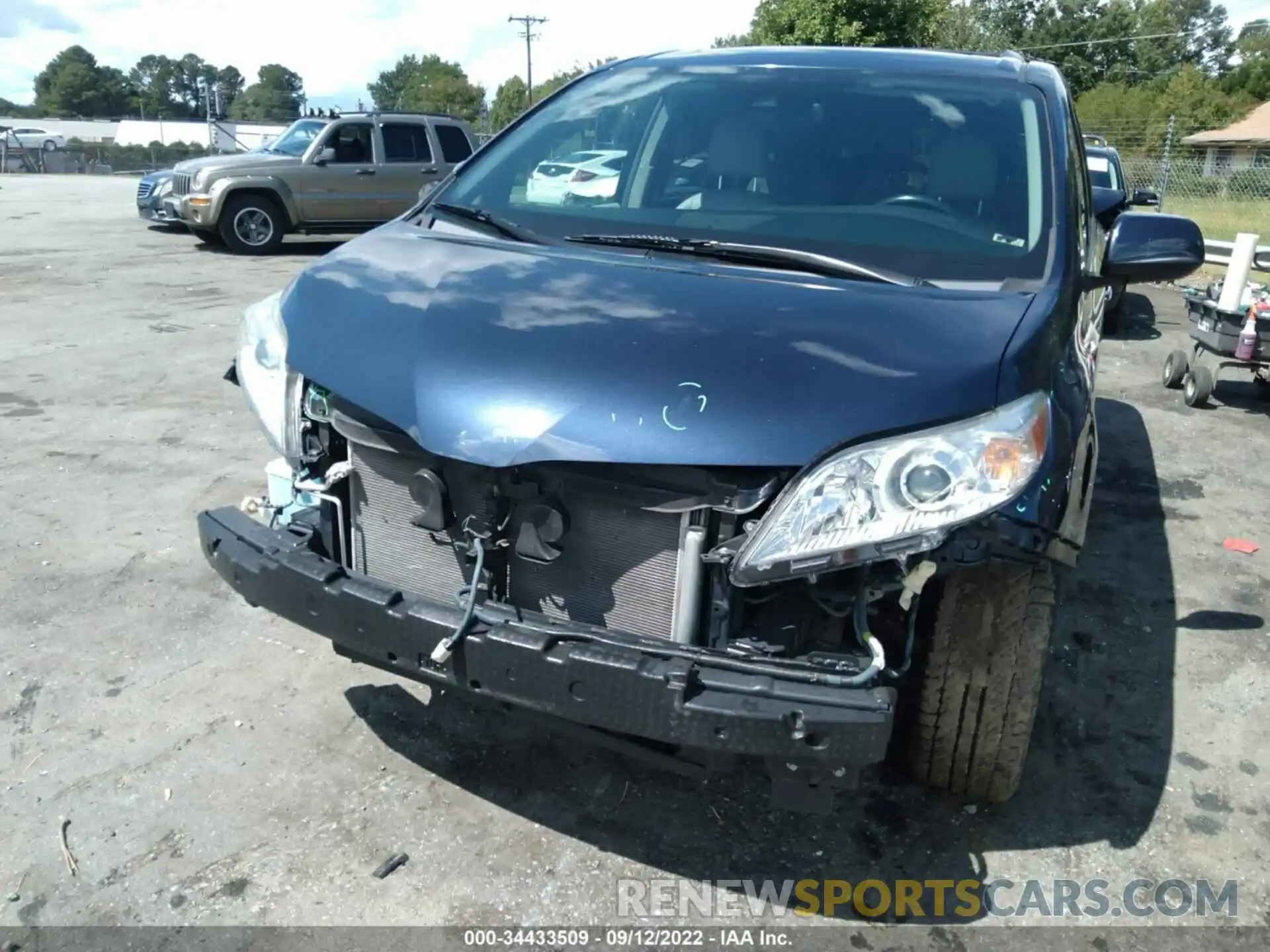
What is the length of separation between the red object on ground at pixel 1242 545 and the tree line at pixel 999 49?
26.8 feet

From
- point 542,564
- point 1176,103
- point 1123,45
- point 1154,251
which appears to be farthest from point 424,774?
point 1123,45

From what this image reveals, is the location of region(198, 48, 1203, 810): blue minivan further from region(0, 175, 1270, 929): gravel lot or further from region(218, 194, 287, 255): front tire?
region(218, 194, 287, 255): front tire

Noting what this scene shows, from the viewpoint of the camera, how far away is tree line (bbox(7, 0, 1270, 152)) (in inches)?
1082

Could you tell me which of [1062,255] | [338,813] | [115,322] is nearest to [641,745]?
[338,813]

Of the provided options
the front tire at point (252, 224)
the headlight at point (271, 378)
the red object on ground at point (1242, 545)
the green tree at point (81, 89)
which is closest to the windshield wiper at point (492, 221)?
the headlight at point (271, 378)

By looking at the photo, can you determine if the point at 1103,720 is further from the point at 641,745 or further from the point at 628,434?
the point at 628,434

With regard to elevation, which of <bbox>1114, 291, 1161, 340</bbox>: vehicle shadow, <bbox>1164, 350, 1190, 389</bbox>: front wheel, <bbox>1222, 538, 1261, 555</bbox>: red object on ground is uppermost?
<bbox>1164, 350, 1190, 389</bbox>: front wheel

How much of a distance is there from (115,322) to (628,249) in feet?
23.3

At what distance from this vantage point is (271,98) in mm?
89750

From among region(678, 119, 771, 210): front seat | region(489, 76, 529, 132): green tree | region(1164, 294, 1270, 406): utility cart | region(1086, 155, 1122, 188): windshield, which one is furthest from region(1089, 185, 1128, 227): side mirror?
region(489, 76, 529, 132): green tree

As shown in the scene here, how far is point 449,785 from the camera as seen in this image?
8.95 ft

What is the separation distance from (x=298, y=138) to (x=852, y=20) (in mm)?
18202

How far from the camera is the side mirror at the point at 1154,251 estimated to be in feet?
9.70

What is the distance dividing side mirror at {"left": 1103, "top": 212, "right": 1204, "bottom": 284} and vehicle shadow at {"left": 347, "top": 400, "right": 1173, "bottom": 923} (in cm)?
132
